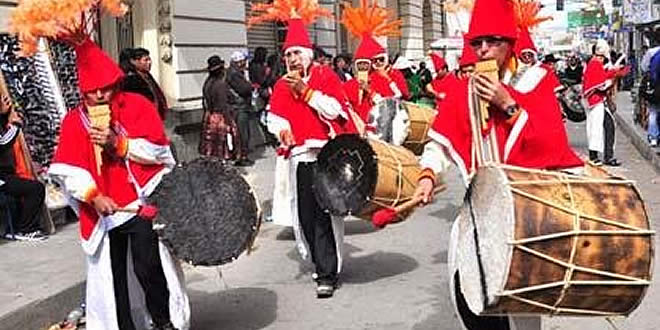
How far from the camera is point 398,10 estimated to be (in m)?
39.0

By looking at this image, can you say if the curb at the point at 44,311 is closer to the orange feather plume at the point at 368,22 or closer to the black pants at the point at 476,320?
the black pants at the point at 476,320

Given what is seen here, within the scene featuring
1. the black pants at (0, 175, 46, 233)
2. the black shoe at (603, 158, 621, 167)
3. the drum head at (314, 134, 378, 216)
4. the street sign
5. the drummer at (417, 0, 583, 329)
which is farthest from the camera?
the street sign

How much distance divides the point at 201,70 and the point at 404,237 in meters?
7.31

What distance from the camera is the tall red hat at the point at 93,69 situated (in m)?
5.49

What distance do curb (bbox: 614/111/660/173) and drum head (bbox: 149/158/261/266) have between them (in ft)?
34.6

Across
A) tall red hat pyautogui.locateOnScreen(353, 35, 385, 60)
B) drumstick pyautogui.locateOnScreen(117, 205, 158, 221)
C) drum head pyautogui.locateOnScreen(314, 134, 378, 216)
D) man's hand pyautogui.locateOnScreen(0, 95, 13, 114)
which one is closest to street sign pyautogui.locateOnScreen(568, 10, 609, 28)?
tall red hat pyautogui.locateOnScreen(353, 35, 385, 60)

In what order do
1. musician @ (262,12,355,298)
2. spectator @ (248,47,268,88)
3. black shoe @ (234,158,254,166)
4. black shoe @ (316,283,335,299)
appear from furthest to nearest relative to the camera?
1. spectator @ (248,47,268,88)
2. black shoe @ (234,158,254,166)
3. musician @ (262,12,355,298)
4. black shoe @ (316,283,335,299)

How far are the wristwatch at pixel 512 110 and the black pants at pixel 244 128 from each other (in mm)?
11547

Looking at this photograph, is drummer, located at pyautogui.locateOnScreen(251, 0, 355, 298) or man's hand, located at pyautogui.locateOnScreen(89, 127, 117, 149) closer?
man's hand, located at pyautogui.locateOnScreen(89, 127, 117, 149)

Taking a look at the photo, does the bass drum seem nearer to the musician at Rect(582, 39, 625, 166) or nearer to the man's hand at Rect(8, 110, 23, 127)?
the musician at Rect(582, 39, 625, 166)

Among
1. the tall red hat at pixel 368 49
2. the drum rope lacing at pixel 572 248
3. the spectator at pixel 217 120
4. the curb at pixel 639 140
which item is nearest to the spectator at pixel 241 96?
the spectator at pixel 217 120

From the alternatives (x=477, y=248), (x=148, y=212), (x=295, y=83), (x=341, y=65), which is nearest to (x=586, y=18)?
(x=341, y=65)

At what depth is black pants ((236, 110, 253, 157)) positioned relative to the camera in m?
16.2

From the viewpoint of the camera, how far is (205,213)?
580 cm
